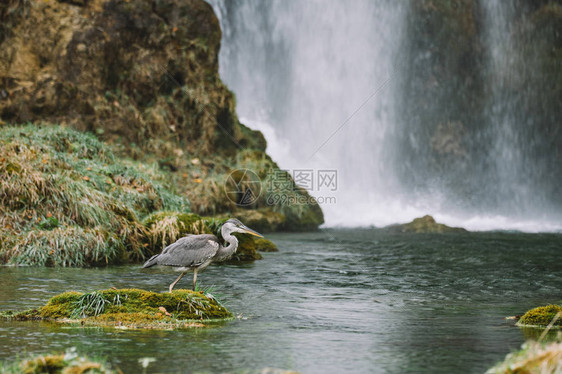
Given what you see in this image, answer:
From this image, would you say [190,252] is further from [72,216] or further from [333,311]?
[72,216]

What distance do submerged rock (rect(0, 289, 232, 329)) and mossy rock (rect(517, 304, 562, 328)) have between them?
2.85 meters

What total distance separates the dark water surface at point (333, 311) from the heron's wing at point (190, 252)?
627 mm

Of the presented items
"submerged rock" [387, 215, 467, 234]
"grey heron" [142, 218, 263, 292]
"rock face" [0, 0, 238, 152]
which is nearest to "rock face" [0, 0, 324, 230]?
"rock face" [0, 0, 238, 152]

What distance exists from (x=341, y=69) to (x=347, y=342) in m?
24.0

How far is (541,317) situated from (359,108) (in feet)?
75.7

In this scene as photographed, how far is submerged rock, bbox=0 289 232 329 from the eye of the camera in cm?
547

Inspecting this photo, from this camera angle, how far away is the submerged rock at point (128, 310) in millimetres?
5473

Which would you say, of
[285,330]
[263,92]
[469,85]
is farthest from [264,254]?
[469,85]

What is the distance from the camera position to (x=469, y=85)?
30.1 metres

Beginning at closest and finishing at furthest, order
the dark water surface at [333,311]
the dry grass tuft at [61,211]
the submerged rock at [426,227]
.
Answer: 1. the dark water surface at [333,311]
2. the dry grass tuft at [61,211]
3. the submerged rock at [426,227]

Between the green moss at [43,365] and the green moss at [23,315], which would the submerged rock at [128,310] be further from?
the green moss at [43,365]

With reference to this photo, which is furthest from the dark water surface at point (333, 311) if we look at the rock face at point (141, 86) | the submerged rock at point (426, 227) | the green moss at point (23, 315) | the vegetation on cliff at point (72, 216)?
the rock face at point (141, 86)

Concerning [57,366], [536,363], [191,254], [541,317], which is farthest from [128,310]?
[541,317]

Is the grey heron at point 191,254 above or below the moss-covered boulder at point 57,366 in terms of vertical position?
above
